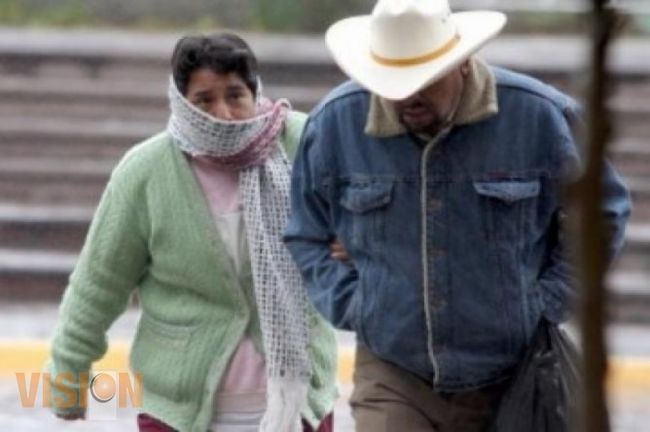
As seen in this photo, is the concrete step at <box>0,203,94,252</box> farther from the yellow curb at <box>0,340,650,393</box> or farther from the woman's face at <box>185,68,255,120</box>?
the woman's face at <box>185,68,255,120</box>

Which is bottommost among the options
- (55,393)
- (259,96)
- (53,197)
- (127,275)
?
(53,197)

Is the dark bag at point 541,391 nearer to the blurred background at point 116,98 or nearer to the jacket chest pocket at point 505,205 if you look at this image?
the jacket chest pocket at point 505,205

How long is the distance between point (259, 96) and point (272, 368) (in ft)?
2.30

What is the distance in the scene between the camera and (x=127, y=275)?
207 inches

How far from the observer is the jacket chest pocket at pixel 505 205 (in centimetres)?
467

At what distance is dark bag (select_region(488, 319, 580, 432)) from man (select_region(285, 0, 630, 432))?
1.8 inches

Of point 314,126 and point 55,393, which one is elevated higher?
point 314,126

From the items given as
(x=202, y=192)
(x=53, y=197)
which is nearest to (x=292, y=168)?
(x=202, y=192)

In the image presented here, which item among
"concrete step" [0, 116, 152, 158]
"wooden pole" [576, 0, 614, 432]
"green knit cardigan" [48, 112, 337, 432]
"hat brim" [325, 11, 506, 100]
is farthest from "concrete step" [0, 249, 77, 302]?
"wooden pole" [576, 0, 614, 432]

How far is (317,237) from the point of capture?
496cm

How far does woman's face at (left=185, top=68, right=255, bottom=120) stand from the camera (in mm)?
5172

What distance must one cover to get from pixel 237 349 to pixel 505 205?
87 centimetres

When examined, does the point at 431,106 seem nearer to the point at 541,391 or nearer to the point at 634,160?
the point at 541,391

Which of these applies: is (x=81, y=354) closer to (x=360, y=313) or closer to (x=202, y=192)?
(x=202, y=192)
